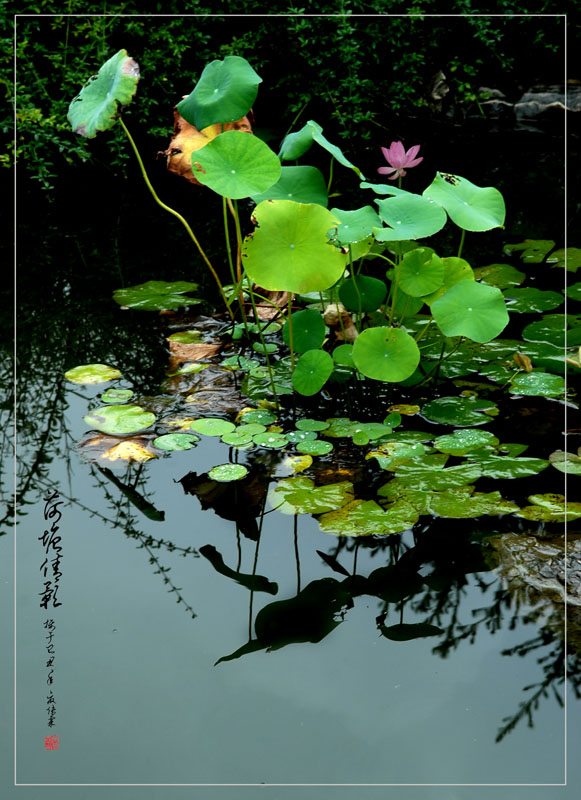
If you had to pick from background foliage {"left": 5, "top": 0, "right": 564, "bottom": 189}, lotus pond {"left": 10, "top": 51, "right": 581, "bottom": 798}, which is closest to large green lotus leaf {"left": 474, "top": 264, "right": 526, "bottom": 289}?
lotus pond {"left": 10, "top": 51, "right": 581, "bottom": 798}

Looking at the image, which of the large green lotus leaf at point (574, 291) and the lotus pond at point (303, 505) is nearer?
the lotus pond at point (303, 505)

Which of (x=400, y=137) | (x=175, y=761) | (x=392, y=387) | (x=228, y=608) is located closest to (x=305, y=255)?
(x=392, y=387)

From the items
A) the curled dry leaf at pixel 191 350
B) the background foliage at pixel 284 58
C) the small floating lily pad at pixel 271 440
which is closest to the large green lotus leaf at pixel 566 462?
the small floating lily pad at pixel 271 440

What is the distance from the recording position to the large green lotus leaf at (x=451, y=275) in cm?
181

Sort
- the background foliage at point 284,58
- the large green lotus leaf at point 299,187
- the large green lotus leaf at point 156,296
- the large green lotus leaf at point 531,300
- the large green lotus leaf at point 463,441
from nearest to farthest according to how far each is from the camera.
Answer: the large green lotus leaf at point 463,441 → the large green lotus leaf at point 299,187 → the large green lotus leaf at point 531,300 → the large green lotus leaf at point 156,296 → the background foliage at point 284,58

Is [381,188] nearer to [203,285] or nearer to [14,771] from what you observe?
[203,285]

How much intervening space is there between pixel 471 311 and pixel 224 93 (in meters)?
0.75

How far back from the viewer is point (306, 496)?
1459 millimetres

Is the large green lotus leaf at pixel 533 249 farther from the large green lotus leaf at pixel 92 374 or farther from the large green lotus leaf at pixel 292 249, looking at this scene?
the large green lotus leaf at pixel 92 374

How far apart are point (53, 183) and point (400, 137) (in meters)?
1.71

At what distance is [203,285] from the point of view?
2475 mm

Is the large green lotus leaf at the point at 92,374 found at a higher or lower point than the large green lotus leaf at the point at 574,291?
lower

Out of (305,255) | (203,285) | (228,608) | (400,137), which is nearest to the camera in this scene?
(228,608)

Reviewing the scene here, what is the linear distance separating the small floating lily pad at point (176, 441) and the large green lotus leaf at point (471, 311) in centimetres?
58
